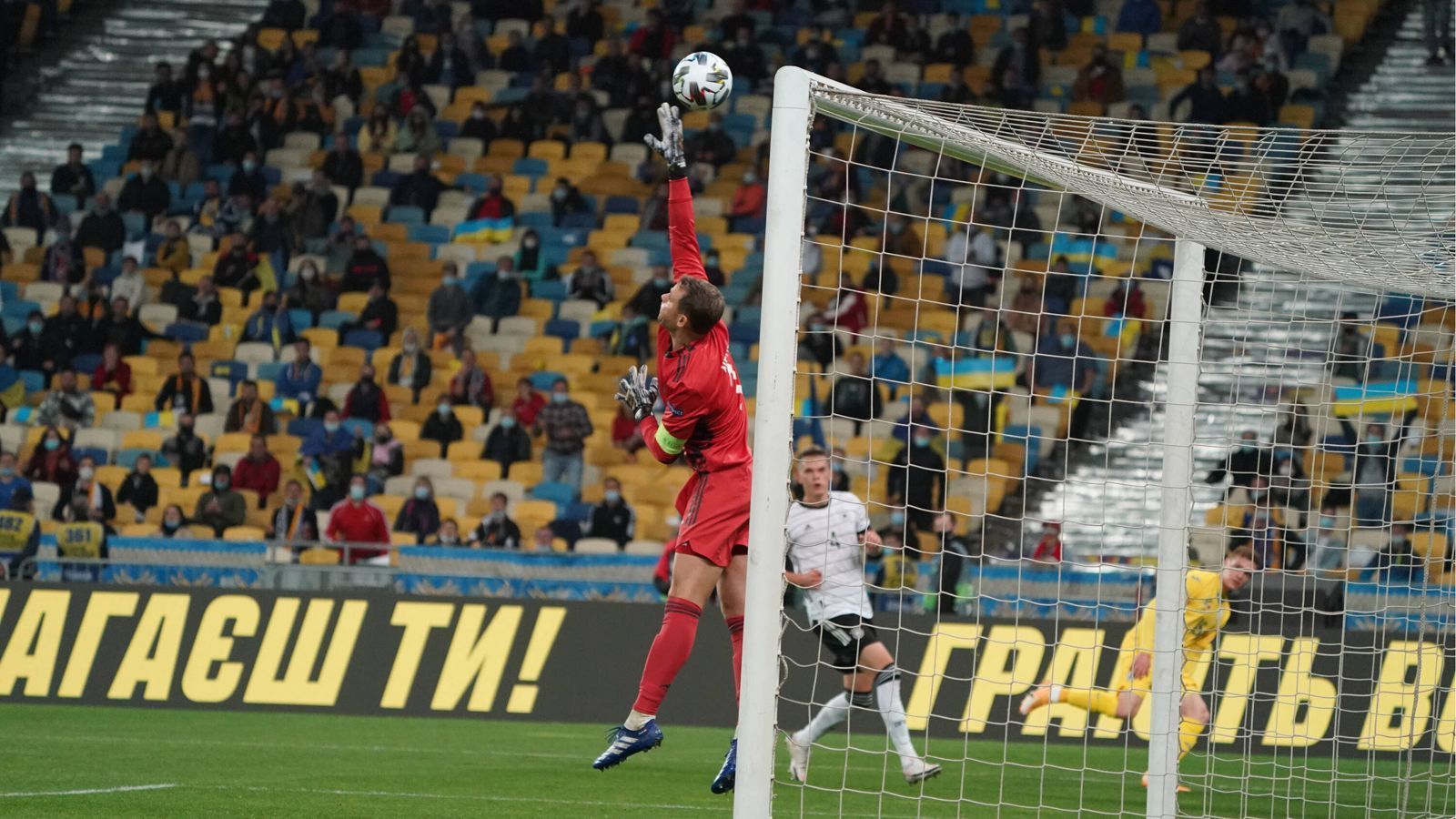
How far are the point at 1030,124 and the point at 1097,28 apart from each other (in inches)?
638

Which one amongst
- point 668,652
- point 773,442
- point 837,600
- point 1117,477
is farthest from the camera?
point 1117,477

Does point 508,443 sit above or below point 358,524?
above

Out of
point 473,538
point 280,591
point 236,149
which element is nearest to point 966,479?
point 473,538

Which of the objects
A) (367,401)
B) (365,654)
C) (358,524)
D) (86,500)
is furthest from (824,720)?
(86,500)

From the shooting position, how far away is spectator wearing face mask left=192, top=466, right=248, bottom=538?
57.6 ft

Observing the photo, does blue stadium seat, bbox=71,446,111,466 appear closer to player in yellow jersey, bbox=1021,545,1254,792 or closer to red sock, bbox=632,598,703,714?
player in yellow jersey, bbox=1021,545,1254,792

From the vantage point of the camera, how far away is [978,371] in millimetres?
A: 18297

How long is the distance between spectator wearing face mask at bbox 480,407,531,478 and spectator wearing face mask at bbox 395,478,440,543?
130cm

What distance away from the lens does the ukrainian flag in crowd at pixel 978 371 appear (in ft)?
59.0

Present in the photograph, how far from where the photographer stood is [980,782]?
1026 cm

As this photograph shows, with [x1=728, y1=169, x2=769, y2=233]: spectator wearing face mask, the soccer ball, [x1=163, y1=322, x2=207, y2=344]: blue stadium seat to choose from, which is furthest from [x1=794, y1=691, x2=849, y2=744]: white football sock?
[x1=163, y1=322, x2=207, y2=344]: blue stadium seat

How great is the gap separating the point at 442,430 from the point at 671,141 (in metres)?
12.6

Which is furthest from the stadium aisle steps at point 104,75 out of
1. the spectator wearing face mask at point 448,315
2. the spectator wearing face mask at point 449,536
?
the spectator wearing face mask at point 449,536

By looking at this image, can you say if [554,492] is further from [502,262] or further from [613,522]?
[502,262]
